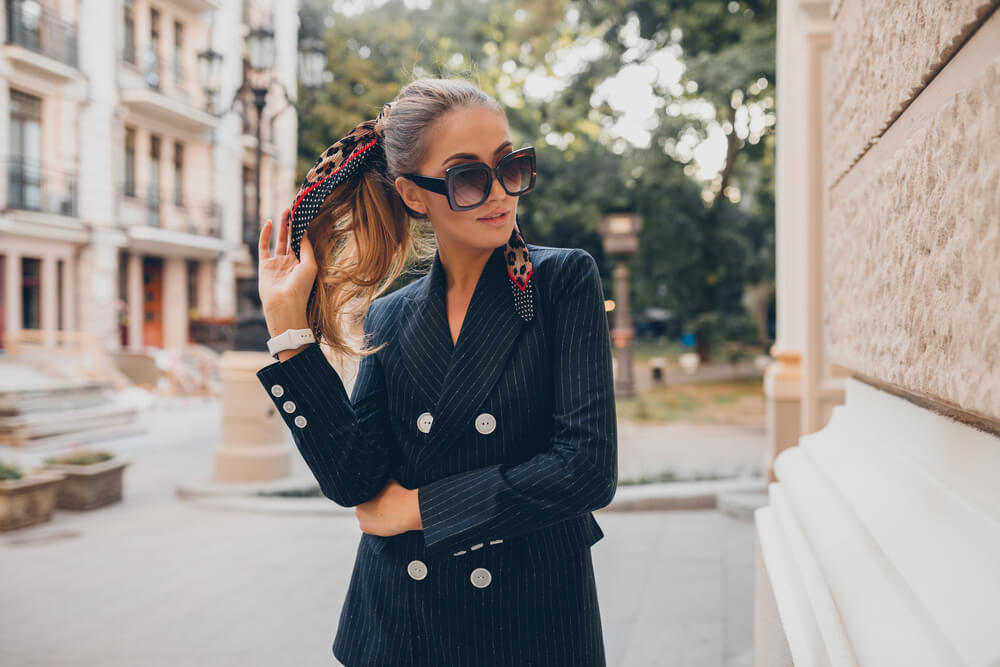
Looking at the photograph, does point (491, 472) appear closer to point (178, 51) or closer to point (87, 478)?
point (87, 478)

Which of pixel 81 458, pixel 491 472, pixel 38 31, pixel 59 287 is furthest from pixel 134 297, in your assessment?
pixel 491 472

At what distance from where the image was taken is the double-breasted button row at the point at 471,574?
1.51m

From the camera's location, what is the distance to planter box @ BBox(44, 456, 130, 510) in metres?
7.27

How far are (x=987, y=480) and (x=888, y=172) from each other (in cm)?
48

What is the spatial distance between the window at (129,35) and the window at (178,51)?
2.66 ft

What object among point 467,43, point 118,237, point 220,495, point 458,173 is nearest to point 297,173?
point 467,43

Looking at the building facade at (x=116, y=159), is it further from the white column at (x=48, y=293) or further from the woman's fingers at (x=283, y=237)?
the woman's fingers at (x=283, y=237)

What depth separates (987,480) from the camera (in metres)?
0.90

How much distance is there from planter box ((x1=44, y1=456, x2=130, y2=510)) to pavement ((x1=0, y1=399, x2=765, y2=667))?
5.1 inches

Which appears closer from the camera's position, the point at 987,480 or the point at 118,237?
the point at 987,480

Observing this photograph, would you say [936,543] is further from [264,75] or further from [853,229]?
[264,75]

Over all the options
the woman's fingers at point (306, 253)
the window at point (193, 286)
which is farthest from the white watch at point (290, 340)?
the window at point (193, 286)

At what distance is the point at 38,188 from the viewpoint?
16312mm

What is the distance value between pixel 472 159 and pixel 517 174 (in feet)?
0.30
